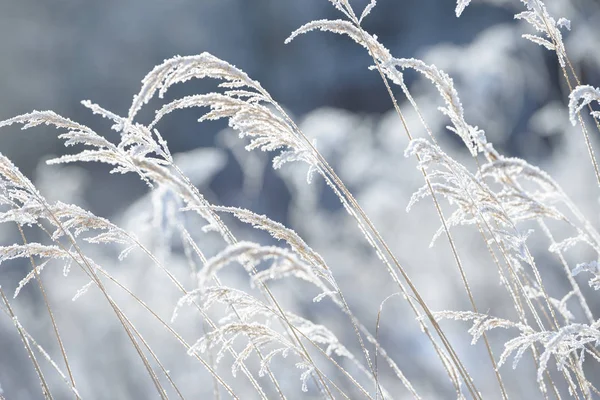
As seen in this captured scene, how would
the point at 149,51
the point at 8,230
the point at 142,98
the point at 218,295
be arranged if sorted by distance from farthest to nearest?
the point at 149,51
the point at 8,230
the point at 218,295
the point at 142,98

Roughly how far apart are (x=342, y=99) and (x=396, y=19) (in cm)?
134

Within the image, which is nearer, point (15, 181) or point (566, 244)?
point (566, 244)

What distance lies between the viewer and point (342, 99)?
815 centimetres

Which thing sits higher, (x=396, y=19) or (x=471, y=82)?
(x=396, y=19)

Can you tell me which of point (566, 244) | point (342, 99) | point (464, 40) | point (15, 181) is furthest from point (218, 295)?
point (464, 40)

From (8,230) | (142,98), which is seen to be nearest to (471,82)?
(8,230)

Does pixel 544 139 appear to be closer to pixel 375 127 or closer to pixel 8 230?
pixel 375 127

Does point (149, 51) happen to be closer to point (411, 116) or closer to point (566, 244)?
point (411, 116)

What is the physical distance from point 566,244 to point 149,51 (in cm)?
759

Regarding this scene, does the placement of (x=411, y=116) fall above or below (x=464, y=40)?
below

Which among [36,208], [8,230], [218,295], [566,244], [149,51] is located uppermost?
[149,51]

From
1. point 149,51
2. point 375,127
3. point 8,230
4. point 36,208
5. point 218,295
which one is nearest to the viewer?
point 218,295

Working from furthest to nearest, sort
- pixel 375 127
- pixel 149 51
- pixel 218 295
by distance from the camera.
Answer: pixel 149 51
pixel 375 127
pixel 218 295

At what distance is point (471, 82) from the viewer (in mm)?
7742
